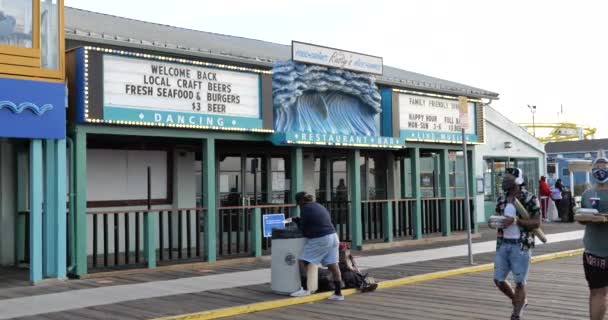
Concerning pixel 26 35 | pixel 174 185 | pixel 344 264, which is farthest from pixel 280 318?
pixel 174 185

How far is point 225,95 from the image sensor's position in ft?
43.1

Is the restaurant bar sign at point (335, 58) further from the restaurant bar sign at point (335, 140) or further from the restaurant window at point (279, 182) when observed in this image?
the restaurant window at point (279, 182)

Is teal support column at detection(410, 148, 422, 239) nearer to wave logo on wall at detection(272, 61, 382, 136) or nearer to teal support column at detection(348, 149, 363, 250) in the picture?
wave logo on wall at detection(272, 61, 382, 136)

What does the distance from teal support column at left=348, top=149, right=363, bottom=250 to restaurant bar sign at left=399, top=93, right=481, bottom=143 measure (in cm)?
173

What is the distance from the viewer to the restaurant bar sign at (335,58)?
14.2 meters

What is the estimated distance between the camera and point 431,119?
57.8 feet

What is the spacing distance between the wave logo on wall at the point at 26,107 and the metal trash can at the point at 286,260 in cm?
409

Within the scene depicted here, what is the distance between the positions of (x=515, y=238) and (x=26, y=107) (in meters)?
7.42

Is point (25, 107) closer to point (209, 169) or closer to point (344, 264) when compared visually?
point (209, 169)

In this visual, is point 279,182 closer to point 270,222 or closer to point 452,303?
point 270,222

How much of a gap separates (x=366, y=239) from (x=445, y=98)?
4491 mm

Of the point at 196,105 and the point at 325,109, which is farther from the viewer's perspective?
the point at 325,109

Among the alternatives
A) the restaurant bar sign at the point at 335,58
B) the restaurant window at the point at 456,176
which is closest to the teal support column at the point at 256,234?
the restaurant bar sign at the point at 335,58

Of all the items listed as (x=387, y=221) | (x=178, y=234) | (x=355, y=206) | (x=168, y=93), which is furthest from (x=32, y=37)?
(x=387, y=221)
